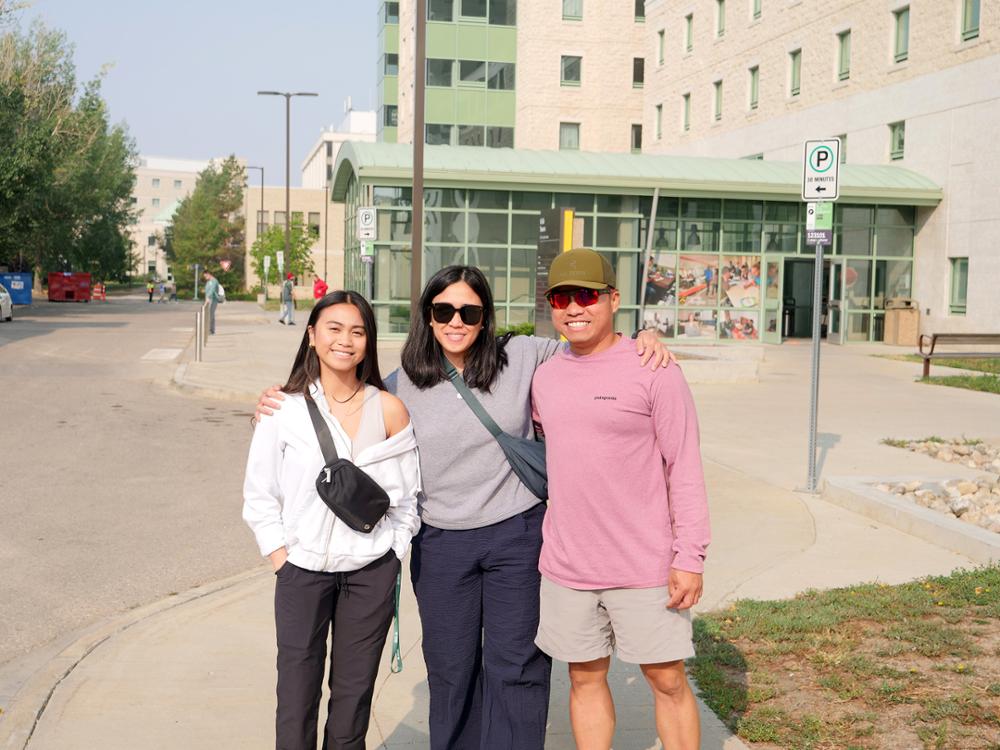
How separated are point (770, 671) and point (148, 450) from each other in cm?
834

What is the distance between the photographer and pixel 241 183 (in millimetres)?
111438

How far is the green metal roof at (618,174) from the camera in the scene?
93.2 ft

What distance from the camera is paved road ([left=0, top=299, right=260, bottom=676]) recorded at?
650cm

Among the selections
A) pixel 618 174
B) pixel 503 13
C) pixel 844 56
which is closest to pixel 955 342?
pixel 618 174

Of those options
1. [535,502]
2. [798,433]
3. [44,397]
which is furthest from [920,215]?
[535,502]

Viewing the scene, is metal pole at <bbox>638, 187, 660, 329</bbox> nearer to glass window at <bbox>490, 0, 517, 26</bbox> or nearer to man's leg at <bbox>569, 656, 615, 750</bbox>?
glass window at <bbox>490, 0, 517, 26</bbox>

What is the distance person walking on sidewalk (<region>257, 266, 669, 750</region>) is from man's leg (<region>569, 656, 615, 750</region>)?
139mm

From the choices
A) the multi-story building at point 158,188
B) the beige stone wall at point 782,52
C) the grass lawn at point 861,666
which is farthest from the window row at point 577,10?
the multi-story building at point 158,188

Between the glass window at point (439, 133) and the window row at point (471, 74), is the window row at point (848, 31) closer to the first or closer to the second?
the window row at point (471, 74)

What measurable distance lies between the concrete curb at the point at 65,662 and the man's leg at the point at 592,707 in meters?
2.10

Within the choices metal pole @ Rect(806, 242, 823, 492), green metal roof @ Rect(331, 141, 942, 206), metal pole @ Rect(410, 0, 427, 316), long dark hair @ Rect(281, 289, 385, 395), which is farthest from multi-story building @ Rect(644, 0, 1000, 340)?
long dark hair @ Rect(281, 289, 385, 395)

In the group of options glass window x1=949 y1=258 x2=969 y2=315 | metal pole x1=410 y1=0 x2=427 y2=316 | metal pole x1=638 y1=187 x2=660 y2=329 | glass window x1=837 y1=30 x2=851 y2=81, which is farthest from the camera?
glass window x1=837 y1=30 x2=851 y2=81

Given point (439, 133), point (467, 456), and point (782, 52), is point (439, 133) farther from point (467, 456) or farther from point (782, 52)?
point (467, 456)

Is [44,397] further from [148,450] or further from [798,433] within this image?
[798,433]
